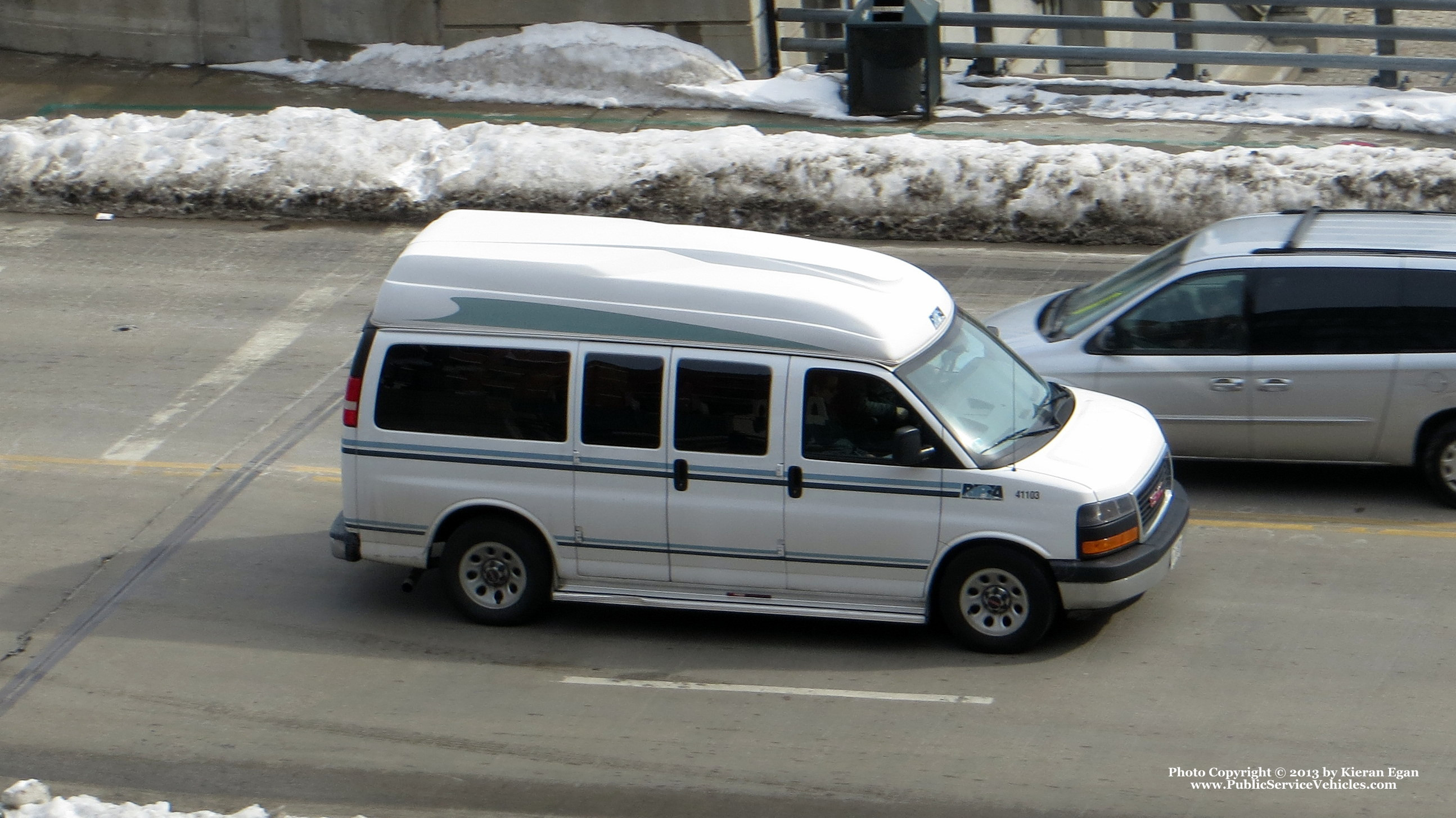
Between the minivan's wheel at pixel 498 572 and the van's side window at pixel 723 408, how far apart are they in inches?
42.6

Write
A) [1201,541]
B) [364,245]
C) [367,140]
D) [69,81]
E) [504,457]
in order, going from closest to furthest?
[504,457] < [1201,541] < [364,245] < [367,140] < [69,81]

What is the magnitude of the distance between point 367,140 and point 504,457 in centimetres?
1012

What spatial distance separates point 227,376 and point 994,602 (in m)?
7.22

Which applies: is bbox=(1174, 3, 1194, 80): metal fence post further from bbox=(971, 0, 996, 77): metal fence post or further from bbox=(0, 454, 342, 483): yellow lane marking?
bbox=(0, 454, 342, 483): yellow lane marking

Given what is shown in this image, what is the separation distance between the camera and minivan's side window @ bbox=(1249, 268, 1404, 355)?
31.9 feet

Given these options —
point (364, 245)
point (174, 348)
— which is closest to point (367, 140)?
point (364, 245)

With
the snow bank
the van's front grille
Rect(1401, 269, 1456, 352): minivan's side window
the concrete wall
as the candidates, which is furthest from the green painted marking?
the concrete wall

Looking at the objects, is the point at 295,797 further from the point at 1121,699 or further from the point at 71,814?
the point at 1121,699

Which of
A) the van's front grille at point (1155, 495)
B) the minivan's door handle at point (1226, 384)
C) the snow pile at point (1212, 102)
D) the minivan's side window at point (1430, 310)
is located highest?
the snow pile at point (1212, 102)

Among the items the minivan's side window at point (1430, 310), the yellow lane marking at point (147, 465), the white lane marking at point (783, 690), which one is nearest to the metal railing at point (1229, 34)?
the minivan's side window at point (1430, 310)

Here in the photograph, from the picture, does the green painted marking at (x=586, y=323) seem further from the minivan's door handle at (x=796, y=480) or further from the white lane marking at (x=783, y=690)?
the white lane marking at (x=783, y=690)

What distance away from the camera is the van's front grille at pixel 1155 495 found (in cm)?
822

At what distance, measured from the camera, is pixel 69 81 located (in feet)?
69.4

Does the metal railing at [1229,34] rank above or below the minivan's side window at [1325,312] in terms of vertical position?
above
